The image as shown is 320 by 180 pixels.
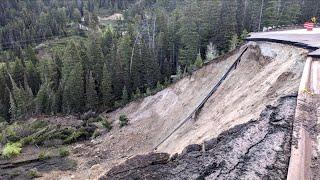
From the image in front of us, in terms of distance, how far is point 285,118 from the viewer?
40.9 ft

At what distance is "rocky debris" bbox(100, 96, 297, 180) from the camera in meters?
10.4

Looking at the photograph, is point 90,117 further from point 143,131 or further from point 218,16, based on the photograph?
point 218,16

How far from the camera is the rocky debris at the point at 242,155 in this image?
10.4 meters

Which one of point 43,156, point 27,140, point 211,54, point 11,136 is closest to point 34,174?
point 43,156

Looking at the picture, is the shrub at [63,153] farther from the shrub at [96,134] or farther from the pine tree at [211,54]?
the pine tree at [211,54]

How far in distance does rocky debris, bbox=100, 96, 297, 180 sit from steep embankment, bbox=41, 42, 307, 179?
0.60ft

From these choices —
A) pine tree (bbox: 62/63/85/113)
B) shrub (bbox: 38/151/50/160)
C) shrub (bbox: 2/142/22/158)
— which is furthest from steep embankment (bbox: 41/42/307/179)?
pine tree (bbox: 62/63/85/113)

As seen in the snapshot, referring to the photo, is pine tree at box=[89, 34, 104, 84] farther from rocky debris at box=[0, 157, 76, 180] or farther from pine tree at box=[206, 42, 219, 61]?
rocky debris at box=[0, 157, 76, 180]

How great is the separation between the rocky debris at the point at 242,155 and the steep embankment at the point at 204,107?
7.2 inches

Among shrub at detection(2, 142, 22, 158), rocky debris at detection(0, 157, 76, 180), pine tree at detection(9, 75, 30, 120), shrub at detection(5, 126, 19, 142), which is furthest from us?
pine tree at detection(9, 75, 30, 120)

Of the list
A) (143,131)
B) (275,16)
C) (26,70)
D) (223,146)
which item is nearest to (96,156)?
(143,131)

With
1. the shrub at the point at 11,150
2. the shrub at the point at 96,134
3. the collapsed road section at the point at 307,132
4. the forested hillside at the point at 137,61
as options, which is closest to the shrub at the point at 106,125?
the shrub at the point at 96,134

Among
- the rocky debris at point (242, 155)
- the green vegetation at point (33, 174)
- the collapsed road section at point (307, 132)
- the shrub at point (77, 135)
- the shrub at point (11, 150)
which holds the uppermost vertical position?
the collapsed road section at point (307, 132)

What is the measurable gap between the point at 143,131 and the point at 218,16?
2735 cm
